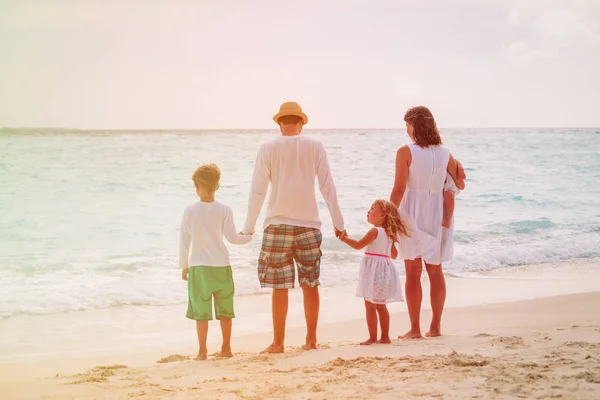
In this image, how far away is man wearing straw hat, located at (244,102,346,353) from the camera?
201 inches

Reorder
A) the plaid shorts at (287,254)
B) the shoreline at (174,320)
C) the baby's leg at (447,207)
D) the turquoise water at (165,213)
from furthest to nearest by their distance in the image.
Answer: the turquoise water at (165,213) < the shoreline at (174,320) < the baby's leg at (447,207) < the plaid shorts at (287,254)

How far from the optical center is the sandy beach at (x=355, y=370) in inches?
150

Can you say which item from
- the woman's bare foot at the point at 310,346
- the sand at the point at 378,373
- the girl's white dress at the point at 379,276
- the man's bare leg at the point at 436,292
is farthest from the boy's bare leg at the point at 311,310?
the man's bare leg at the point at 436,292

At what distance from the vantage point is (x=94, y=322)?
7.39 metres

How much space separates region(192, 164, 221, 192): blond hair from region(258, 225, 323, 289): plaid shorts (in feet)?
1.59

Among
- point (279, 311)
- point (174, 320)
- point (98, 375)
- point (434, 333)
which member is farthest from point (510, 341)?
point (174, 320)

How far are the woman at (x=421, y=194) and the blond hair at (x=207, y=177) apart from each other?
1.29 metres

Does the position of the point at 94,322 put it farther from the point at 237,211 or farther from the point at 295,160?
the point at 237,211

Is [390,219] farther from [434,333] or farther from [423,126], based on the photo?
[434,333]

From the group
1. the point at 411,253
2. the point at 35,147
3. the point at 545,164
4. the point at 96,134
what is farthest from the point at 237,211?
the point at 96,134

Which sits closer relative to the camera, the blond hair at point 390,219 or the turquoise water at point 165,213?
the blond hair at point 390,219

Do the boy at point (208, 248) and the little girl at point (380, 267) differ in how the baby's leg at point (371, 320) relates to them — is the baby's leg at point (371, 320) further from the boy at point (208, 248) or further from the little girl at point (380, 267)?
the boy at point (208, 248)

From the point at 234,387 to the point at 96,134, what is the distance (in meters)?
37.7

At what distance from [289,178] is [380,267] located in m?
0.89
